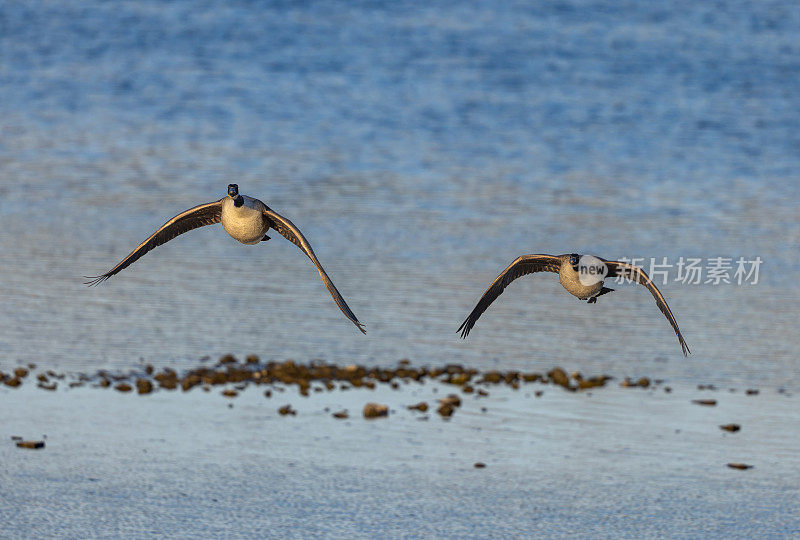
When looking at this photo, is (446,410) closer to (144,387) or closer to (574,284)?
(144,387)

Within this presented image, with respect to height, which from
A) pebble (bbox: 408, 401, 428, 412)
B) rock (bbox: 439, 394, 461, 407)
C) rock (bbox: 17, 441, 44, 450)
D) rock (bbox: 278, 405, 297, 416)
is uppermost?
rock (bbox: 439, 394, 461, 407)

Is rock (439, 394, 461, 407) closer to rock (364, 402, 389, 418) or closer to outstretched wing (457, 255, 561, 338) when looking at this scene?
rock (364, 402, 389, 418)

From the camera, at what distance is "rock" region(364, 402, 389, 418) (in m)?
22.1

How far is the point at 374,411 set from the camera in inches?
870

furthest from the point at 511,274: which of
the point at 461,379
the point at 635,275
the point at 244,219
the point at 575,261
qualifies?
the point at 461,379

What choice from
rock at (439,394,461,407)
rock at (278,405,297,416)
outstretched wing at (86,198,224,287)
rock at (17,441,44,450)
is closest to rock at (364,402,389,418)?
rock at (439,394,461,407)

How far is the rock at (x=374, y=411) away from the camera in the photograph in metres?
22.1

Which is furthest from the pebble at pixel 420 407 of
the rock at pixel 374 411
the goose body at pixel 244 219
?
the goose body at pixel 244 219

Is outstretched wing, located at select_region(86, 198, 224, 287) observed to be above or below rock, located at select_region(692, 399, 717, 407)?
above

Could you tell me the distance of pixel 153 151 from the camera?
4900 centimetres

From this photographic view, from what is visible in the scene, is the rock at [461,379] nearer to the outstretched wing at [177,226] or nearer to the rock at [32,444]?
the rock at [32,444]

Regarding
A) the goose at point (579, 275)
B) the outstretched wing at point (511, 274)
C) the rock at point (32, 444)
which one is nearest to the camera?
the goose at point (579, 275)

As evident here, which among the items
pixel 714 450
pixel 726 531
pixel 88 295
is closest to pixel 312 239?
pixel 88 295

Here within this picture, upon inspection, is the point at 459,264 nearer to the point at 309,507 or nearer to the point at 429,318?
the point at 429,318
